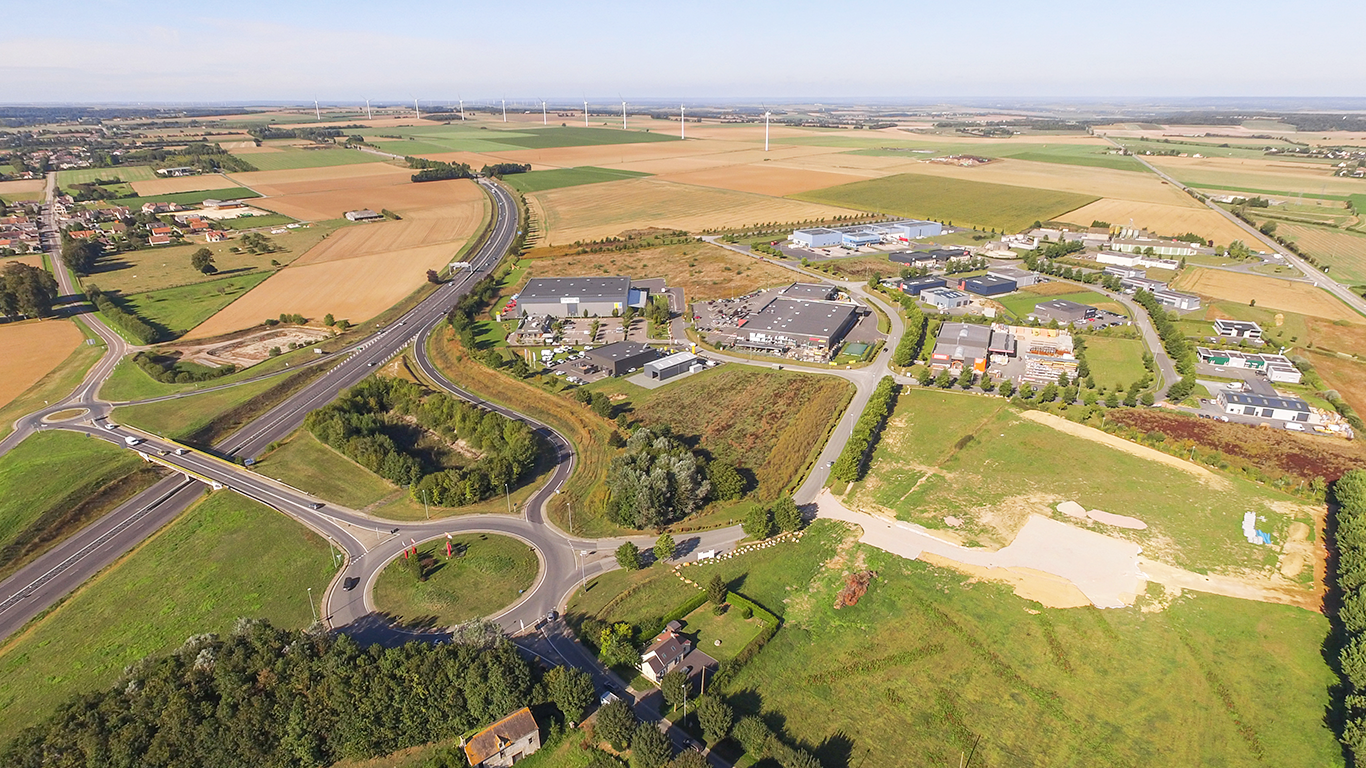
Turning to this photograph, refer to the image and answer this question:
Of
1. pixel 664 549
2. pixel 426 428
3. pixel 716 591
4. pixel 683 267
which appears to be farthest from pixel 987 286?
pixel 426 428

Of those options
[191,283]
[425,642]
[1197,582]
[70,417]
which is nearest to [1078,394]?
[1197,582]

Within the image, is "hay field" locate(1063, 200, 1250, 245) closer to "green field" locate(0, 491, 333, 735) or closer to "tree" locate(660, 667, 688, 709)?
"tree" locate(660, 667, 688, 709)

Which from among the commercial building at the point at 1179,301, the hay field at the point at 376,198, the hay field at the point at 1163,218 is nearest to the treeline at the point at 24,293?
the hay field at the point at 376,198

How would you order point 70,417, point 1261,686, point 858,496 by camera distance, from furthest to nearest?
point 70,417
point 858,496
point 1261,686

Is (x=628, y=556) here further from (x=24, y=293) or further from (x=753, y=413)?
(x=24, y=293)

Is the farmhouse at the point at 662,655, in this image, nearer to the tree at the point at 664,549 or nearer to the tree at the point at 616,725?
the tree at the point at 616,725

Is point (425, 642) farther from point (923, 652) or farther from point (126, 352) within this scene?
point (126, 352)
